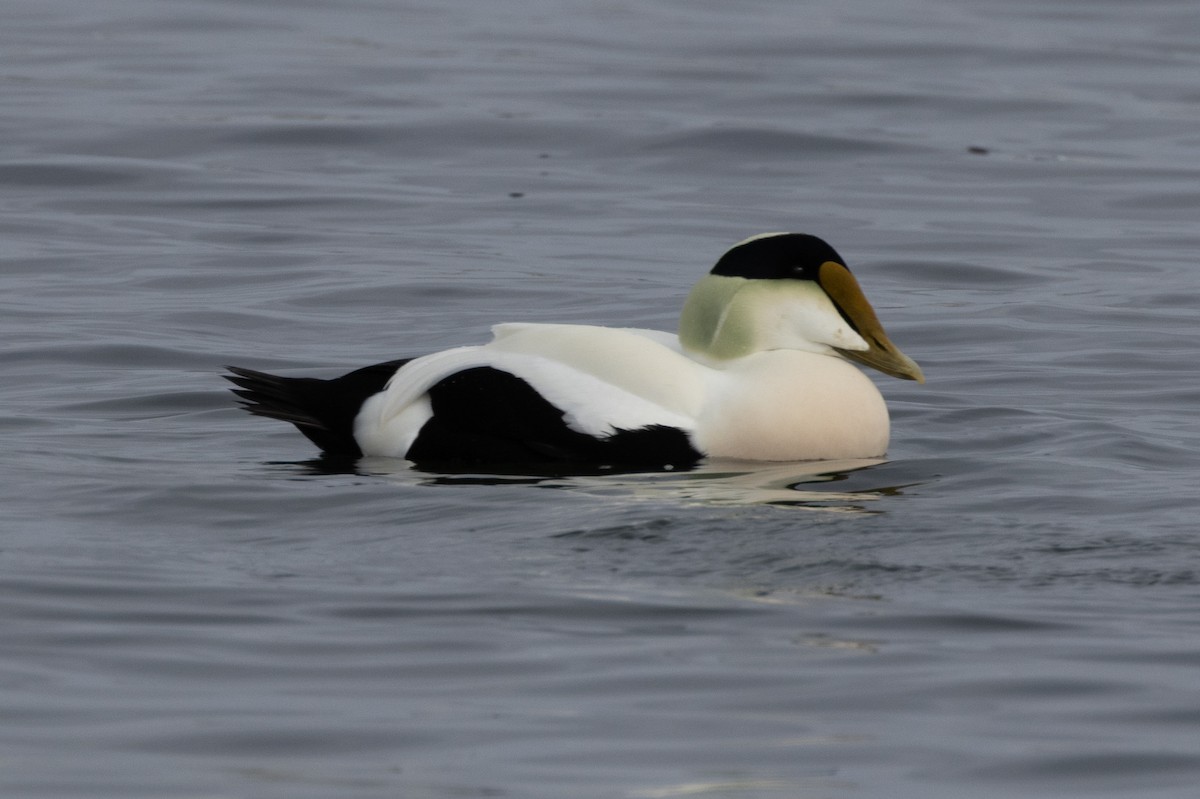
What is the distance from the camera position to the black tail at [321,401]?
684 cm

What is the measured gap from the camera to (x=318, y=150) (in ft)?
46.3

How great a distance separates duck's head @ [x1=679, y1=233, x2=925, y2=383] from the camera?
665cm

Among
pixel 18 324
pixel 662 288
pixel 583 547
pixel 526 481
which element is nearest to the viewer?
pixel 583 547

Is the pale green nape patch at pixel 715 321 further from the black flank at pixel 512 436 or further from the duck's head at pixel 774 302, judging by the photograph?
the black flank at pixel 512 436

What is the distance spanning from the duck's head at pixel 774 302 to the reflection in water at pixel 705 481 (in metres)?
0.39

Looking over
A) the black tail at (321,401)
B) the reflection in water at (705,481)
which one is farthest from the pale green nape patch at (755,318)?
the black tail at (321,401)

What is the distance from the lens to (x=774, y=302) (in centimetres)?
667

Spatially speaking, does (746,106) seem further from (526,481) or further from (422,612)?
(422,612)

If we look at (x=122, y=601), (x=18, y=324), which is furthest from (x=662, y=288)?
(x=122, y=601)

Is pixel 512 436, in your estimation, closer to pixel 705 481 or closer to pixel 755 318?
pixel 705 481

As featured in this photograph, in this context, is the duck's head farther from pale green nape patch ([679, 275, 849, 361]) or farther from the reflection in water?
the reflection in water

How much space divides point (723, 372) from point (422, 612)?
1995mm

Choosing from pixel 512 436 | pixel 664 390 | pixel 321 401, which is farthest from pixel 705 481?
pixel 321 401

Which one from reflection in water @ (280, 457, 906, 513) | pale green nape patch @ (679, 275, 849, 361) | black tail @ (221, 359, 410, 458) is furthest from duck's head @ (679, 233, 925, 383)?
black tail @ (221, 359, 410, 458)
